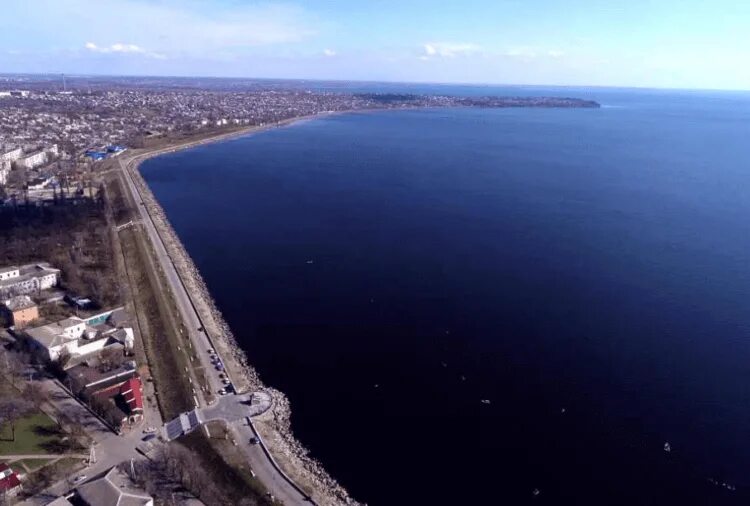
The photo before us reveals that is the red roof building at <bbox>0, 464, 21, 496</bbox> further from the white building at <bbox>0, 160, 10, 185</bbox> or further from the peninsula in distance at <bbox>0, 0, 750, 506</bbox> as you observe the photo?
the white building at <bbox>0, 160, 10, 185</bbox>

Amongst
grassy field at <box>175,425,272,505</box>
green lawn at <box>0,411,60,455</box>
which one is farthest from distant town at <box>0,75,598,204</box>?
grassy field at <box>175,425,272,505</box>

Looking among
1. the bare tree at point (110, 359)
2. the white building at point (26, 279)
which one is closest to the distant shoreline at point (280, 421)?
the bare tree at point (110, 359)

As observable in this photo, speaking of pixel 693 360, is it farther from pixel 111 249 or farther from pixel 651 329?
pixel 111 249

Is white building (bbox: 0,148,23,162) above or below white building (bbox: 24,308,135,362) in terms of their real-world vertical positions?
above

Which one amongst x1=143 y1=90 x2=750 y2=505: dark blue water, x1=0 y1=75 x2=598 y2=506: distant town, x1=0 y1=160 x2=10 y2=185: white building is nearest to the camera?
x1=0 y1=75 x2=598 y2=506: distant town

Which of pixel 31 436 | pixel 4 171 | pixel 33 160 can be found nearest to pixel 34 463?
pixel 31 436
